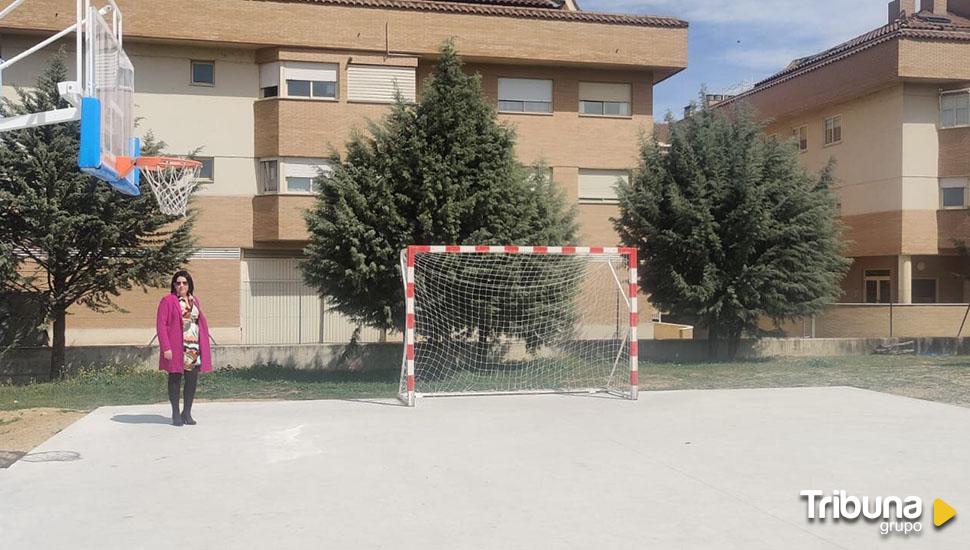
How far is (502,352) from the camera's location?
17.4 meters

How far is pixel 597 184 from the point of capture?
2681 cm

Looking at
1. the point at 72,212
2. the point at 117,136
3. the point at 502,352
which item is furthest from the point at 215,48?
the point at 117,136

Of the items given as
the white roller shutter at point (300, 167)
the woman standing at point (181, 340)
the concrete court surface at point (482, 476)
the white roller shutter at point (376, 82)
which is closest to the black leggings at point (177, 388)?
the woman standing at point (181, 340)

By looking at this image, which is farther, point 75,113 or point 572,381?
point 572,381

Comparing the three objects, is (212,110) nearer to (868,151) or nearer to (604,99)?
(604,99)

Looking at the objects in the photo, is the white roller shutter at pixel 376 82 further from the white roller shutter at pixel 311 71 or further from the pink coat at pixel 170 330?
the pink coat at pixel 170 330

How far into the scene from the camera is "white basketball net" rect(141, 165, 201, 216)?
12.6 meters

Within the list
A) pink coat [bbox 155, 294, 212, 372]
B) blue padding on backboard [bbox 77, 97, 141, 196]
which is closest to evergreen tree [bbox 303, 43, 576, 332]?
pink coat [bbox 155, 294, 212, 372]

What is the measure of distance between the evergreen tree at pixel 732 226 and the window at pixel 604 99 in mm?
5925

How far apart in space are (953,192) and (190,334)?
27138 millimetres

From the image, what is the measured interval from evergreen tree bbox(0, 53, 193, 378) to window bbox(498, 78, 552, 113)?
39.7ft

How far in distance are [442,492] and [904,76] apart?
26.5 metres

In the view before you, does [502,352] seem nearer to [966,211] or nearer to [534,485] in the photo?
[534,485]

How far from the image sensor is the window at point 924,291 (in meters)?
30.2
